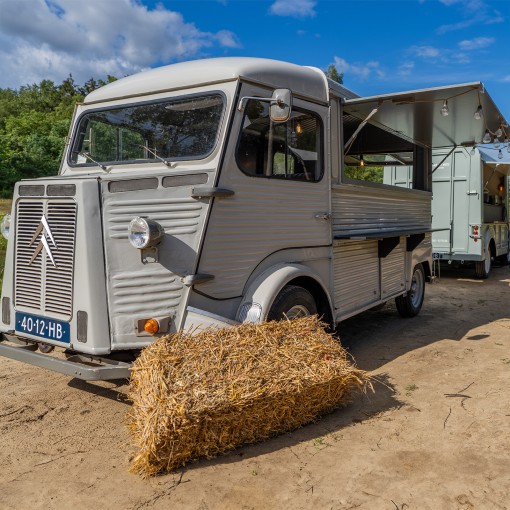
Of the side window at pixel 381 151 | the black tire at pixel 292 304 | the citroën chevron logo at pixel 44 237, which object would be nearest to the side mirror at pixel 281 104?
the black tire at pixel 292 304

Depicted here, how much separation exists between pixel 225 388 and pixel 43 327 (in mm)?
1497

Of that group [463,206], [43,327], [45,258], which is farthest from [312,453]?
[463,206]

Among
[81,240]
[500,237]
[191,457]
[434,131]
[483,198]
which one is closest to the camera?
[191,457]

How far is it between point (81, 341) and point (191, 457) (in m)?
1.06

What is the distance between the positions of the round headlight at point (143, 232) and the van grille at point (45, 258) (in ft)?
1.40

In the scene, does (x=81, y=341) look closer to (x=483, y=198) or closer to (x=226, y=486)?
(x=226, y=486)

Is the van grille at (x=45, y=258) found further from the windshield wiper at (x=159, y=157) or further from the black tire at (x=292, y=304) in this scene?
the black tire at (x=292, y=304)

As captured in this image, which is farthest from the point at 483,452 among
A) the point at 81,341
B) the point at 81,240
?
the point at 81,240

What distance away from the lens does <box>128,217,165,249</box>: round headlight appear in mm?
3193

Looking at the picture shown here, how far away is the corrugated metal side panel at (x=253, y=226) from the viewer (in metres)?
3.54

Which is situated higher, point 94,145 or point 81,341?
point 94,145

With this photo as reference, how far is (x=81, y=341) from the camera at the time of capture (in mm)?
3328

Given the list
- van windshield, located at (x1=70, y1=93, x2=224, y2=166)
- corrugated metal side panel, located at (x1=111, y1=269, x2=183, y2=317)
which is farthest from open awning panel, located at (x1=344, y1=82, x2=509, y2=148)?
corrugated metal side panel, located at (x1=111, y1=269, x2=183, y2=317)

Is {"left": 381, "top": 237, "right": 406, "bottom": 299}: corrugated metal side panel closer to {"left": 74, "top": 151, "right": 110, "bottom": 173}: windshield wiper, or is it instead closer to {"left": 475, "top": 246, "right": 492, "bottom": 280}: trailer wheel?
{"left": 74, "top": 151, "right": 110, "bottom": 173}: windshield wiper
